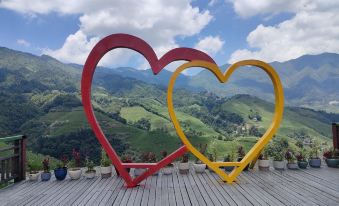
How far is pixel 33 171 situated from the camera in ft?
29.4

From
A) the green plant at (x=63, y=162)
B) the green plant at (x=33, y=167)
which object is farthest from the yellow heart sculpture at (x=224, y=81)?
the green plant at (x=33, y=167)

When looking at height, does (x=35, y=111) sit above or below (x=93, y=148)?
above

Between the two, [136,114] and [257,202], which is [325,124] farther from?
[257,202]

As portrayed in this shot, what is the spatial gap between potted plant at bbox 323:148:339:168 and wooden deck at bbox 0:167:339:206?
0.74 meters

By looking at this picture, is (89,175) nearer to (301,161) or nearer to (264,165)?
(264,165)

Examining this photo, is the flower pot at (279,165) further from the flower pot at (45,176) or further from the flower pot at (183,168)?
the flower pot at (45,176)

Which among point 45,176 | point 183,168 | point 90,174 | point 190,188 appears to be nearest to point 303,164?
point 183,168

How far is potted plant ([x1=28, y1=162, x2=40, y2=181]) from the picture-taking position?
8742mm

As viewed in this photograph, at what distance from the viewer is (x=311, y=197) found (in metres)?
6.39

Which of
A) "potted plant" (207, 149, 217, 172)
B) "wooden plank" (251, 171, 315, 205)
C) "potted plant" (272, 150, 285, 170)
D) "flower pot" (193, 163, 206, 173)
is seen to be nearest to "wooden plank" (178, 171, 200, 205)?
"flower pot" (193, 163, 206, 173)

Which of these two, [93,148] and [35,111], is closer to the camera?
[93,148]

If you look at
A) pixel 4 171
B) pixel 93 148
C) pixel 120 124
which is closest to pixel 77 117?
pixel 120 124

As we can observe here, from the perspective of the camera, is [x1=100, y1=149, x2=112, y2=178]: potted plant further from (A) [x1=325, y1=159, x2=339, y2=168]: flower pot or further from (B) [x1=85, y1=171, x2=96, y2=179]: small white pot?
(A) [x1=325, y1=159, x2=339, y2=168]: flower pot

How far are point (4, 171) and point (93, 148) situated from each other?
1615 inches
